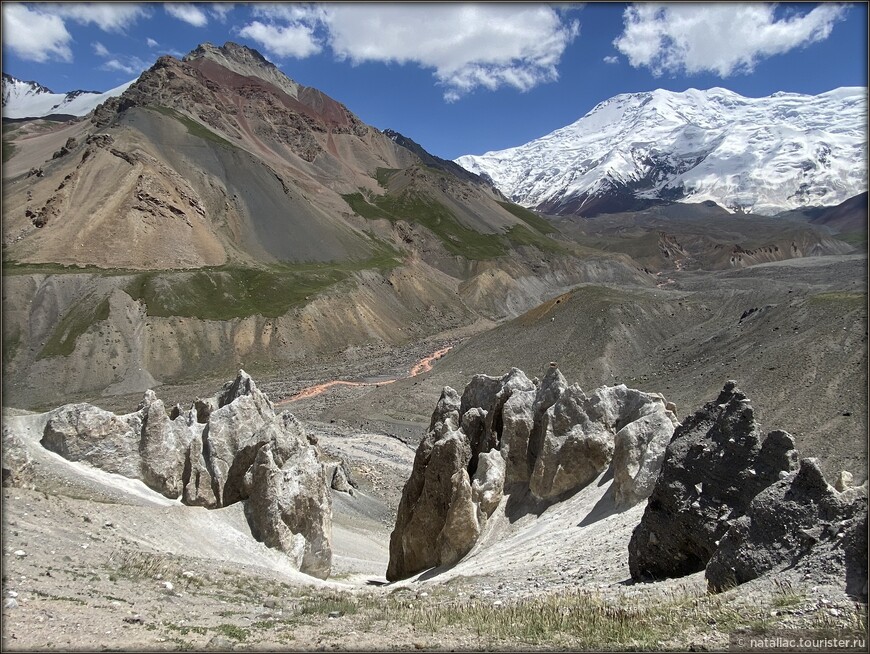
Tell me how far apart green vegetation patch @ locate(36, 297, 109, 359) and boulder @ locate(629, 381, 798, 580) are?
82.9m

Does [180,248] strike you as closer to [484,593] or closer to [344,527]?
[344,527]

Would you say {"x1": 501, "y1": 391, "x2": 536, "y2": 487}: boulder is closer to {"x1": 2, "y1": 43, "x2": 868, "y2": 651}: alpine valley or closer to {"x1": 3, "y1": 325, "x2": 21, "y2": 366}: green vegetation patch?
{"x1": 2, "y1": 43, "x2": 868, "y2": 651}: alpine valley

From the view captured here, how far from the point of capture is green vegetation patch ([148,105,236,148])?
15112 cm

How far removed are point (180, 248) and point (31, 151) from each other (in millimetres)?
110473

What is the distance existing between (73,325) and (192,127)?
92262mm

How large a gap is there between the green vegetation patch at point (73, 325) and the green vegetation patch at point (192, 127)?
8087cm

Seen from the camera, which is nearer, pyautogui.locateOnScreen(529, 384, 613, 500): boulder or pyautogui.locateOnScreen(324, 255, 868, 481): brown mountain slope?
pyautogui.locateOnScreen(529, 384, 613, 500): boulder

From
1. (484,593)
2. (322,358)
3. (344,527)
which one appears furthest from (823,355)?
(322,358)

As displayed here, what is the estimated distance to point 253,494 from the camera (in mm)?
25391

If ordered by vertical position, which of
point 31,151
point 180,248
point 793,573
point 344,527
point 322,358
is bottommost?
point 344,527

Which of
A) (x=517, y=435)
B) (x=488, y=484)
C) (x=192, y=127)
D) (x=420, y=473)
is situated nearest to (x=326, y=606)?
(x=488, y=484)

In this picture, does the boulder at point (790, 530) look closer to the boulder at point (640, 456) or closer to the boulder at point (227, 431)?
the boulder at point (640, 456)

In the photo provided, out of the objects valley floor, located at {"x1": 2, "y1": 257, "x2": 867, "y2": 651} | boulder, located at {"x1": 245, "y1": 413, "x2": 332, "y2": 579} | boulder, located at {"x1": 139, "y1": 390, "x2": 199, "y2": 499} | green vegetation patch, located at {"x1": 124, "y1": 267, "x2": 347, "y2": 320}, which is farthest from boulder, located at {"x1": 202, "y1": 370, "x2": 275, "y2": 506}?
green vegetation patch, located at {"x1": 124, "y1": 267, "x2": 347, "y2": 320}

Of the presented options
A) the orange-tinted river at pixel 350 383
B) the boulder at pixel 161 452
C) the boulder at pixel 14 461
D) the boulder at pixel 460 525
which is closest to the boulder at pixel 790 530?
the boulder at pixel 460 525
